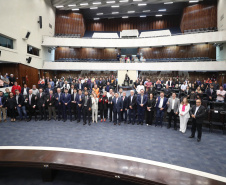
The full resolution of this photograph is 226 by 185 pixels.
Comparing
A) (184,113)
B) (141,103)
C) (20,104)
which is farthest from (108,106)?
(20,104)

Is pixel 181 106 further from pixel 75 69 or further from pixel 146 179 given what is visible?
pixel 75 69

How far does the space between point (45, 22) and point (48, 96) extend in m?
14.4

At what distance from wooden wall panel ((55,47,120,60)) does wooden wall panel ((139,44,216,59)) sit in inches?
177

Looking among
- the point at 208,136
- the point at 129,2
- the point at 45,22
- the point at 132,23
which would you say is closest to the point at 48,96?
the point at 208,136

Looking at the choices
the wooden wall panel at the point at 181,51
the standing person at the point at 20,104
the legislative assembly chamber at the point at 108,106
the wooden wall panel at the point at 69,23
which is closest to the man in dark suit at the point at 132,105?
the legislative assembly chamber at the point at 108,106

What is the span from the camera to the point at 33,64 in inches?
617

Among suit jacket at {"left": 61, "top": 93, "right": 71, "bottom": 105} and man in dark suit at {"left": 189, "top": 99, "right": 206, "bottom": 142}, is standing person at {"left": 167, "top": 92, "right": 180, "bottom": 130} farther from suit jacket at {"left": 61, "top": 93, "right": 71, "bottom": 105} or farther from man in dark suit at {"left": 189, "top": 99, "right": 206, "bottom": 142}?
suit jacket at {"left": 61, "top": 93, "right": 71, "bottom": 105}

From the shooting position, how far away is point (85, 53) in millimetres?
21016

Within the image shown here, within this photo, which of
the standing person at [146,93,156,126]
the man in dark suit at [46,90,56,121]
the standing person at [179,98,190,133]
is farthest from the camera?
the man in dark suit at [46,90,56,121]

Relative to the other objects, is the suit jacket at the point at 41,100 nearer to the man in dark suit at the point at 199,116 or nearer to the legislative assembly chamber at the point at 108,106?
the legislative assembly chamber at the point at 108,106

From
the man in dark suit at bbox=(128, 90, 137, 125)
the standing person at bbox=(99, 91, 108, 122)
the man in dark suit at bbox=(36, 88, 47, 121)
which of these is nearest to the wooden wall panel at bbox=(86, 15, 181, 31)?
the standing person at bbox=(99, 91, 108, 122)

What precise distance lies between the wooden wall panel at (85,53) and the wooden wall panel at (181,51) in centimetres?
449

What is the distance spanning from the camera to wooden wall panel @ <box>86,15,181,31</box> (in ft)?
74.0

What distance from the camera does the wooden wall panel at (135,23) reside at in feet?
74.0
